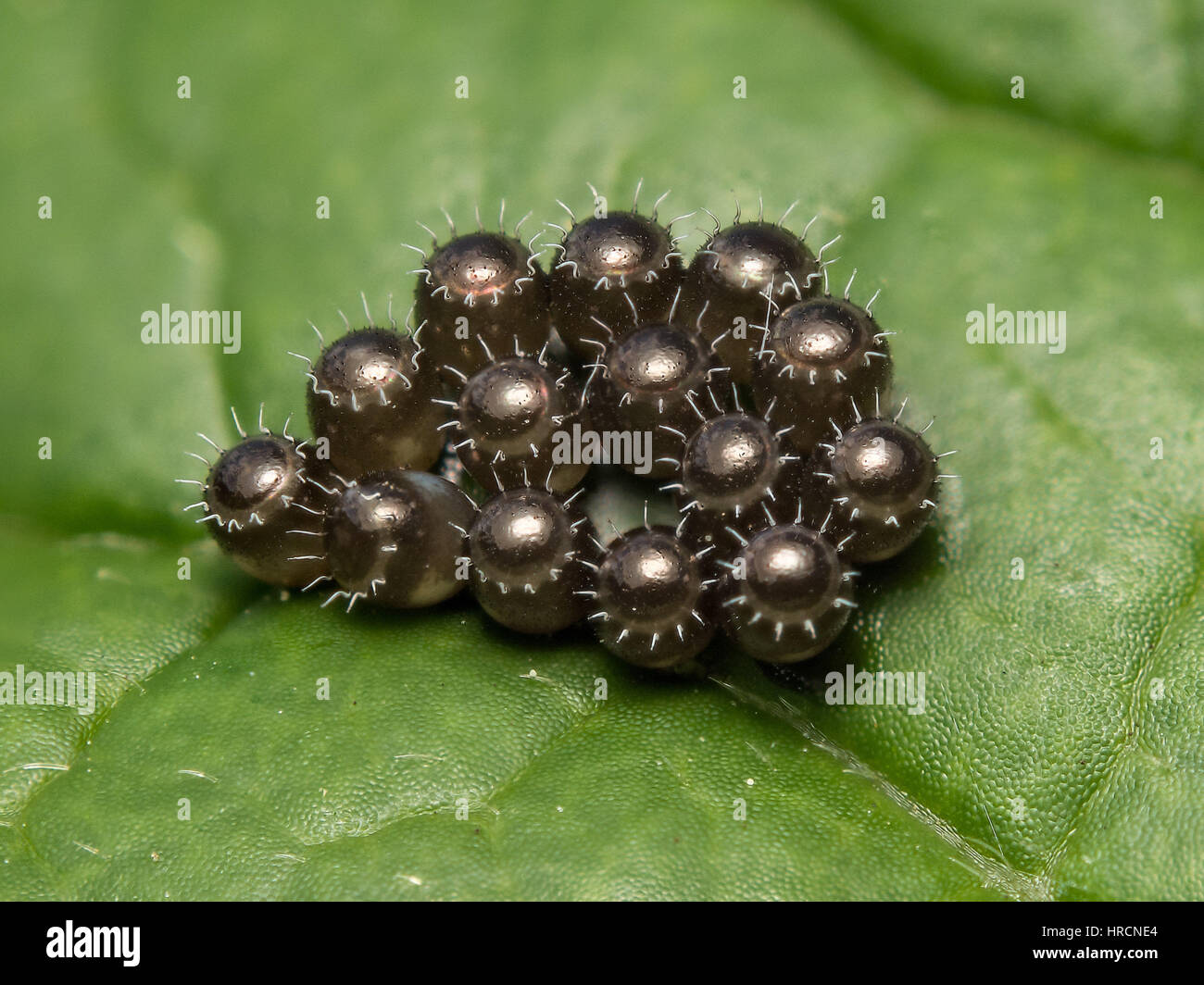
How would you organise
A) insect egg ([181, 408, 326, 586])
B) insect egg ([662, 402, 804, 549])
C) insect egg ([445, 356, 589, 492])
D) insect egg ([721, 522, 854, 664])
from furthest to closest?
insect egg ([181, 408, 326, 586]) → insect egg ([445, 356, 589, 492]) → insect egg ([662, 402, 804, 549]) → insect egg ([721, 522, 854, 664])

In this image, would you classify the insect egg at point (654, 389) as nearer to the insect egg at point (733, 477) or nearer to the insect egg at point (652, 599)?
the insect egg at point (733, 477)

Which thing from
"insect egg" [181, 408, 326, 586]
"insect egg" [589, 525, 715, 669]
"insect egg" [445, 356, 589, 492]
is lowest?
"insect egg" [589, 525, 715, 669]

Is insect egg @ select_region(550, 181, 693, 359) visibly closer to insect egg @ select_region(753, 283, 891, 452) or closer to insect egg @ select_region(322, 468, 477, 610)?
insect egg @ select_region(753, 283, 891, 452)

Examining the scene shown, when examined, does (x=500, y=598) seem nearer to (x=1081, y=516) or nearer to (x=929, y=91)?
(x=1081, y=516)

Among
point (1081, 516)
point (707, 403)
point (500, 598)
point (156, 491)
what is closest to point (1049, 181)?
point (1081, 516)

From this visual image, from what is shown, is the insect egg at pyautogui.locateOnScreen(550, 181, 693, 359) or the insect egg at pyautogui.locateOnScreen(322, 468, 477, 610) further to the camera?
the insect egg at pyautogui.locateOnScreen(550, 181, 693, 359)

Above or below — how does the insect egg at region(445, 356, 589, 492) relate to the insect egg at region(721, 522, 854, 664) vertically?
above

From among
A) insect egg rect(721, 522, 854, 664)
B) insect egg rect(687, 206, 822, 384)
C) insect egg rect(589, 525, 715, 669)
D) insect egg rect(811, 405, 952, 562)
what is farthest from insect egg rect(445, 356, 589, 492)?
insect egg rect(811, 405, 952, 562)
